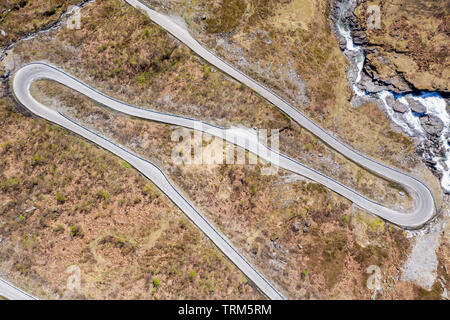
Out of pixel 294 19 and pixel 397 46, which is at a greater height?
pixel 294 19

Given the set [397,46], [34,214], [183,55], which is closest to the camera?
[34,214]

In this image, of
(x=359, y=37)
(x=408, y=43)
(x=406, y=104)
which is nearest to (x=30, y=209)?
(x=359, y=37)

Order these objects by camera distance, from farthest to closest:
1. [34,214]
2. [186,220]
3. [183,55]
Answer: [183,55], [186,220], [34,214]

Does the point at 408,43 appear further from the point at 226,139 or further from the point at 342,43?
the point at 226,139

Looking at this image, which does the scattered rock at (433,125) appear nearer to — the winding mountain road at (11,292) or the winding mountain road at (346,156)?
the winding mountain road at (346,156)

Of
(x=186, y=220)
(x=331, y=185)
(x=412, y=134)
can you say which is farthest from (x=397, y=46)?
(x=186, y=220)

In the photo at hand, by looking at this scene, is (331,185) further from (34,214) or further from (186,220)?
(34,214)
